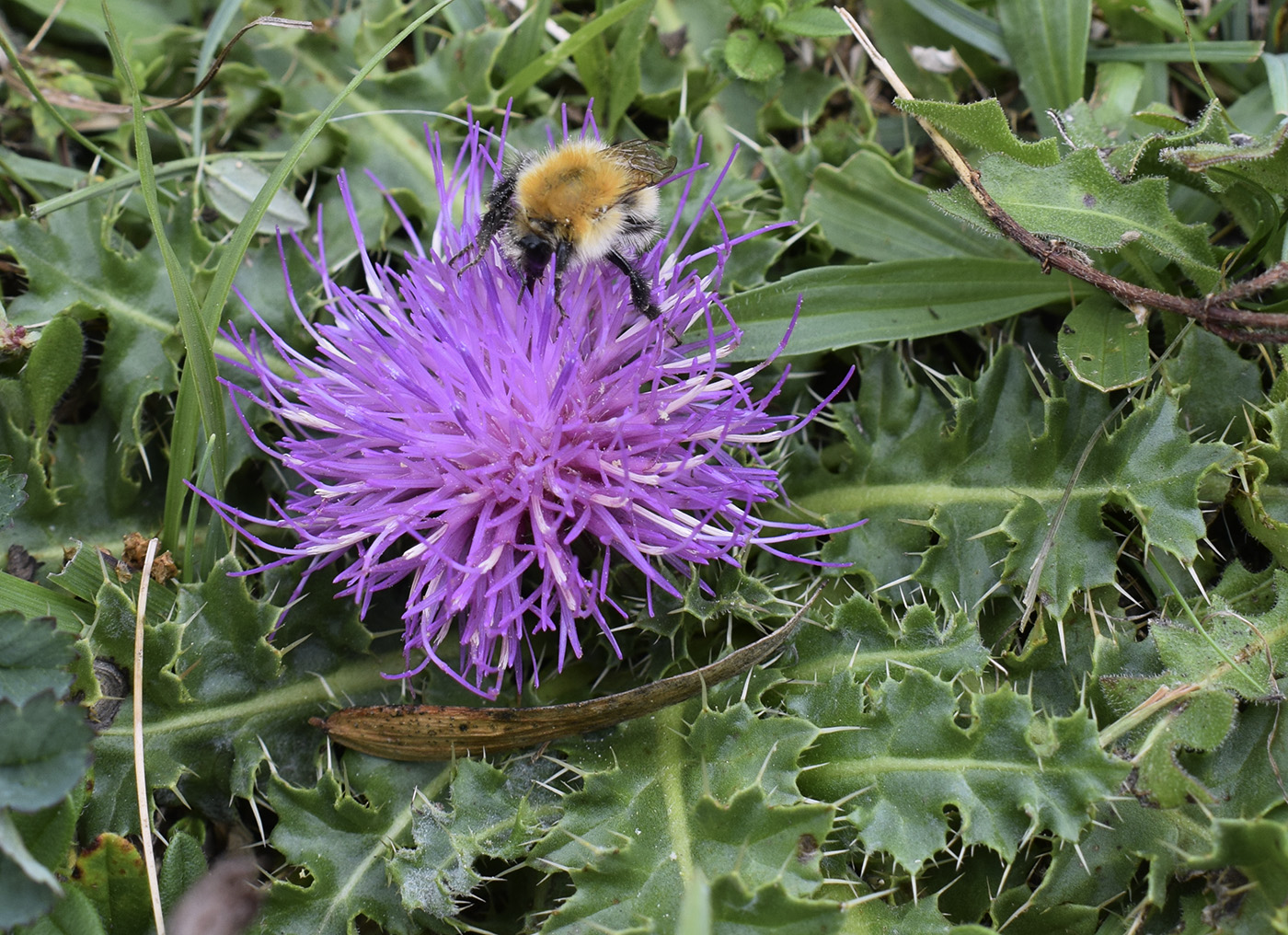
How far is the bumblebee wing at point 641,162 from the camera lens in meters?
2.66

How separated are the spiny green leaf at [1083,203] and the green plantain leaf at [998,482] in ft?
1.51

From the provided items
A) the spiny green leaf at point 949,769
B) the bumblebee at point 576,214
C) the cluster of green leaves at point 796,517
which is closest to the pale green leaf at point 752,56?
the cluster of green leaves at point 796,517

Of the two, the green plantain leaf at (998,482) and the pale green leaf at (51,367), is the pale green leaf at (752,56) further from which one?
the pale green leaf at (51,367)

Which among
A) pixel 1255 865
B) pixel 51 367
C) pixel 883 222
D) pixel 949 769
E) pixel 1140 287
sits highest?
pixel 51 367

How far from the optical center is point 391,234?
3754 mm

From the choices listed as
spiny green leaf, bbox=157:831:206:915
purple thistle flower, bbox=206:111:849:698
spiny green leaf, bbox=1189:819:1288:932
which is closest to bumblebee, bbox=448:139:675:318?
purple thistle flower, bbox=206:111:849:698

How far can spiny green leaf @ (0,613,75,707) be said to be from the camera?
2529 millimetres

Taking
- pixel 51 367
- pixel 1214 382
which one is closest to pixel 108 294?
pixel 51 367

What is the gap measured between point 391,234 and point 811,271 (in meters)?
1.68

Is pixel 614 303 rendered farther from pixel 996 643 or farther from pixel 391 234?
pixel 996 643

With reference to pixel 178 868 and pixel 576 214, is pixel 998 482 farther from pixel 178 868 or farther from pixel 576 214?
pixel 178 868

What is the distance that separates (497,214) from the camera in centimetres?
269

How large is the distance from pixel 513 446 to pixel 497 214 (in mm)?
670

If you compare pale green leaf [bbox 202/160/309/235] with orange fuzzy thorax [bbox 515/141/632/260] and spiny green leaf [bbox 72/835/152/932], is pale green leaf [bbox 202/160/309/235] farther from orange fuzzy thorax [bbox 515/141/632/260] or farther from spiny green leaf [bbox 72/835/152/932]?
spiny green leaf [bbox 72/835/152/932]
